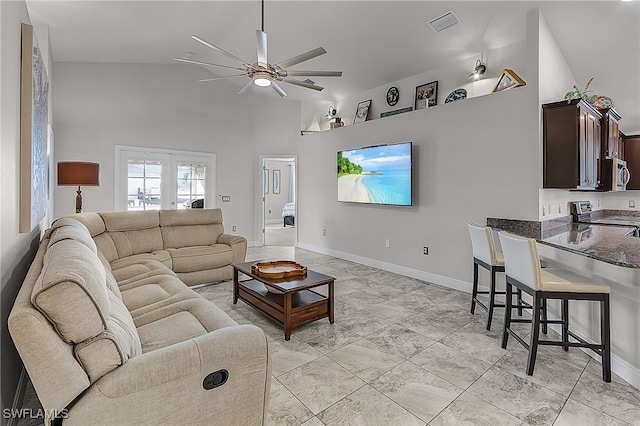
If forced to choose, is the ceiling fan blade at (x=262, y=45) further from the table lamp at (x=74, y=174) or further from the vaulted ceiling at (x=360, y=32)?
the table lamp at (x=74, y=174)

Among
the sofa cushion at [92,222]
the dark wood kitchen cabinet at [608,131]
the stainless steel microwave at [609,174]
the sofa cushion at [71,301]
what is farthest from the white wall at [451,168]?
the sofa cushion at [71,301]

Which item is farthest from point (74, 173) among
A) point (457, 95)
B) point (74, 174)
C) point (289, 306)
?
point (457, 95)

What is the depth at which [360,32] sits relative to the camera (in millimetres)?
4191

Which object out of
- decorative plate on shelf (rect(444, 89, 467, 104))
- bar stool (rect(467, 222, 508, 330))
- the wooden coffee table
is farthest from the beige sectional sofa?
decorative plate on shelf (rect(444, 89, 467, 104))

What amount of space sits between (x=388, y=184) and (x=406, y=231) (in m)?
0.78

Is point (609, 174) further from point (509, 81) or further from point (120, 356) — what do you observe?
point (120, 356)

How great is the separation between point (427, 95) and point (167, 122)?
469 centimetres

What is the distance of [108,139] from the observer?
17.9 ft

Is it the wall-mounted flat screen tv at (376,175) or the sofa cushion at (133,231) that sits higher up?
the wall-mounted flat screen tv at (376,175)

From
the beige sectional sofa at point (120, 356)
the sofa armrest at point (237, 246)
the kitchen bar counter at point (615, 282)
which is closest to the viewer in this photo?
the beige sectional sofa at point (120, 356)

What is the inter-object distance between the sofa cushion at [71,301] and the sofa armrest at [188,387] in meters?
0.21

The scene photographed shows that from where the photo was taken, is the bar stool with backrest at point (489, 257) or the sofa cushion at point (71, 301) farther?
the bar stool with backrest at point (489, 257)

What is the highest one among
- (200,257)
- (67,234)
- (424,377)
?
(67,234)

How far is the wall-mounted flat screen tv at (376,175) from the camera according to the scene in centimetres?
473
